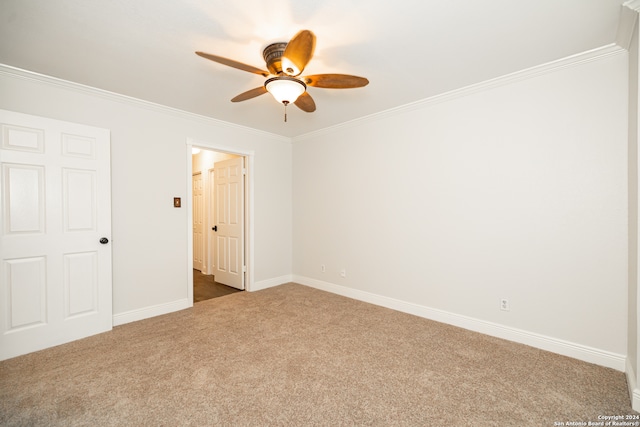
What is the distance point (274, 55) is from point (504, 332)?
3268 mm

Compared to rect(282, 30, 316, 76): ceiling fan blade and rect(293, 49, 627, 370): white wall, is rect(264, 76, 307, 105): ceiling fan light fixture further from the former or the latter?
rect(293, 49, 627, 370): white wall

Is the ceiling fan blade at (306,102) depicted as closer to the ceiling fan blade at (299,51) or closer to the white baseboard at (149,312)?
the ceiling fan blade at (299,51)

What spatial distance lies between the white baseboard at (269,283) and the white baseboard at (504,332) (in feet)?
3.77

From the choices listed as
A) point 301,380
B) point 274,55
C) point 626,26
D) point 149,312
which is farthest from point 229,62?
point 149,312

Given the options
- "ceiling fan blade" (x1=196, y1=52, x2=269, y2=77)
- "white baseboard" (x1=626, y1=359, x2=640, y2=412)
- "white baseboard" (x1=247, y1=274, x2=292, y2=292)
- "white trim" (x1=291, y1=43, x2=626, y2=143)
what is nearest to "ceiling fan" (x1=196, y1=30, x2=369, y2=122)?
"ceiling fan blade" (x1=196, y1=52, x2=269, y2=77)

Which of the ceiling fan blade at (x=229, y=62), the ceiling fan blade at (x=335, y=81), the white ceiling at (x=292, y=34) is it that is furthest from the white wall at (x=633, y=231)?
the ceiling fan blade at (x=229, y=62)

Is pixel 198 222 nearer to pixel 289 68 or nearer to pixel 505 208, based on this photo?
pixel 289 68

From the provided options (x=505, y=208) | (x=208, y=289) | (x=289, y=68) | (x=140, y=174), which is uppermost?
(x=289, y=68)

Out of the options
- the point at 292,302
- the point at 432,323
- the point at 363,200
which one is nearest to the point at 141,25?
the point at 363,200

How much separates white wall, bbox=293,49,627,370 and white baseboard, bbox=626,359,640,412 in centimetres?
26

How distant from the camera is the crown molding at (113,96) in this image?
102 inches

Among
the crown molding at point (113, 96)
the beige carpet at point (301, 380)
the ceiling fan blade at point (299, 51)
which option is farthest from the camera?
the crown molding at point (113, 96)

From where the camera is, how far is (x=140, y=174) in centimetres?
336

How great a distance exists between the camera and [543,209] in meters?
2.60
